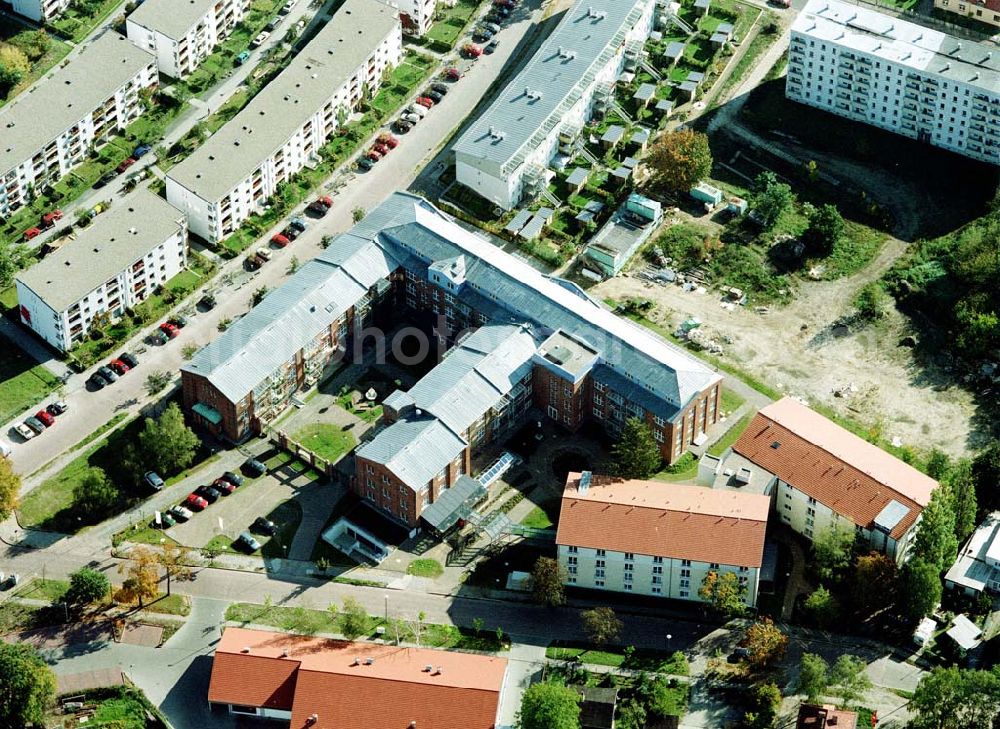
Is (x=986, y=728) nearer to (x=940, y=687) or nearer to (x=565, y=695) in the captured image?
(x=940, y=687)

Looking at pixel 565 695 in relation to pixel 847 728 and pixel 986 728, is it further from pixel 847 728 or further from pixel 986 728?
pixel 986 728

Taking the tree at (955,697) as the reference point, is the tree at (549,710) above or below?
below

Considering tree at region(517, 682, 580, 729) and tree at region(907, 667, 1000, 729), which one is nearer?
tree at region(517, 682, 580, 729)

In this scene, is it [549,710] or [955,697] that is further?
[955,697]

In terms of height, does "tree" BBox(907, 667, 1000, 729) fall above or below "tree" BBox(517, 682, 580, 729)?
above

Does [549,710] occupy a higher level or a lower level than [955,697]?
lower

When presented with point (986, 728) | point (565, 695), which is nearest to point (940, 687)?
point (986, 728)

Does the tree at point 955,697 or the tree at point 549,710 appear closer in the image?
the tree at point 549,710
